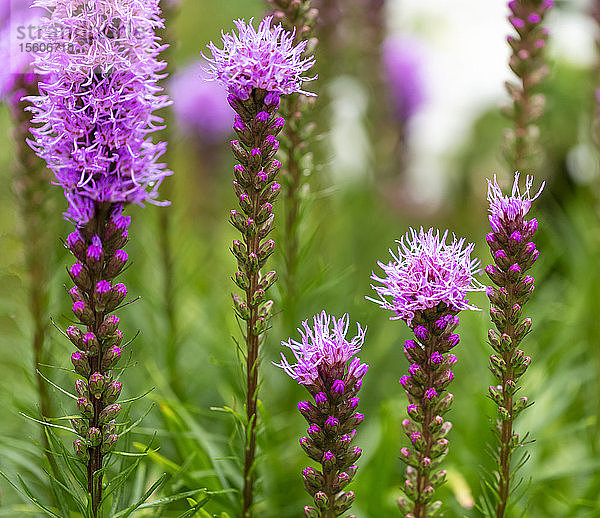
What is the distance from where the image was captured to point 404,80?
384 centimetres

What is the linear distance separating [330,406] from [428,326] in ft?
0.71

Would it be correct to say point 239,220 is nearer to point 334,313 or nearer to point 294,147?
point 294,147

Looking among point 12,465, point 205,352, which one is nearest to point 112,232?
point 12,465

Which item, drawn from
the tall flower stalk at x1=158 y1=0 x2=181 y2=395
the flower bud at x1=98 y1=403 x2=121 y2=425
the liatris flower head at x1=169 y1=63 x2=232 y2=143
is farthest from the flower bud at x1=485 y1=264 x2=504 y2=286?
the liatris flower head at x1=169 y1=63 x2=232 y2=143

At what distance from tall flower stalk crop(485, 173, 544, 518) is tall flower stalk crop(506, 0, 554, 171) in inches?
27.1

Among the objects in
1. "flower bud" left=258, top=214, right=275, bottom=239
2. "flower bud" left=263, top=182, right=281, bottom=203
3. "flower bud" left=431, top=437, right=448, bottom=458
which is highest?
"flower bud" left=263, top=182, right=281, bottom=203

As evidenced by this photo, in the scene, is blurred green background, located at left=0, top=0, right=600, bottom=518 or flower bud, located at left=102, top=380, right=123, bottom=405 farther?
blurred green background, located at left=0, top=0, right=600, bottom=518

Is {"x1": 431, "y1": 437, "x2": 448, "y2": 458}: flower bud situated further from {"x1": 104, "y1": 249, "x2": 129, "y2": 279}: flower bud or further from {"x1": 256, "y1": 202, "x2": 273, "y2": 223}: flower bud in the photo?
{"x1": 104, "y1": 249, "x2": 129, "y2": 279}: flower bud

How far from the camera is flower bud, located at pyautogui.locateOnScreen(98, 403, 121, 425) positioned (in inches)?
46.3

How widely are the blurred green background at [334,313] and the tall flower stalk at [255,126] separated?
24 centimetres

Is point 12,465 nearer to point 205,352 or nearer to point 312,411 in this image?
point 205,352

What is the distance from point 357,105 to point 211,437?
215 centimetres

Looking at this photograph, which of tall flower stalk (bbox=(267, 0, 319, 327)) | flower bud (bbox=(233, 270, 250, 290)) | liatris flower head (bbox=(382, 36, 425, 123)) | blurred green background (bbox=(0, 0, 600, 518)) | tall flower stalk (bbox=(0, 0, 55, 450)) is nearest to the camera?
flower bud (bbox=(233, 270, 250, 290))

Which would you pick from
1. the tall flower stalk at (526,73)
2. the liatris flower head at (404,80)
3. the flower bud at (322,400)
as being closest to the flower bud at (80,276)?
the flower bud at (322,400)
